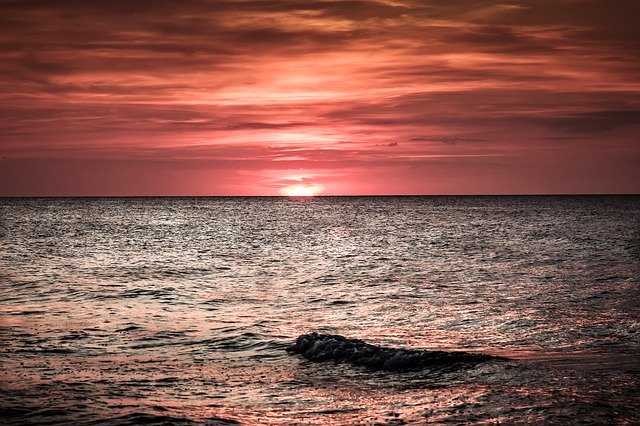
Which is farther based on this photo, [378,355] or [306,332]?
[306,332]

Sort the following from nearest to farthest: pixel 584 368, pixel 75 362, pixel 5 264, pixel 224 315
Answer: pixel 584 368 < pixel 75 362 < pixel 224 315 < pixel 5 264

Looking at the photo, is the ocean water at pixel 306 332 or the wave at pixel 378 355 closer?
the ocean water at pixel 306 332

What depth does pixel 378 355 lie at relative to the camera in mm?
19641

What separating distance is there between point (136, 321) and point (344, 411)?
1479 cm

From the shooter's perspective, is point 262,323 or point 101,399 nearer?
point 101,399

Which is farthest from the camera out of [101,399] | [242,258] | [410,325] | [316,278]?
[242,258]

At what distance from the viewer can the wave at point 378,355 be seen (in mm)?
18750

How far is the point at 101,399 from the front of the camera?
15477 mm

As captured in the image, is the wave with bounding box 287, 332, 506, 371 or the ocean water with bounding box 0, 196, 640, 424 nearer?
the ocean water with bounding box 0, 196, 640, 424

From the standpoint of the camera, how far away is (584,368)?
58.9 feet

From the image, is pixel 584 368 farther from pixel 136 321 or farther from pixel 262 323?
pixel 136 321

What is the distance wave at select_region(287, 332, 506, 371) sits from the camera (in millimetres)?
18750

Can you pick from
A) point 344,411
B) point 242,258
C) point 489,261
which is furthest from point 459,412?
Result: point 242,258

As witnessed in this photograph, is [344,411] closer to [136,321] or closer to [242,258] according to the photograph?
[136,321]
